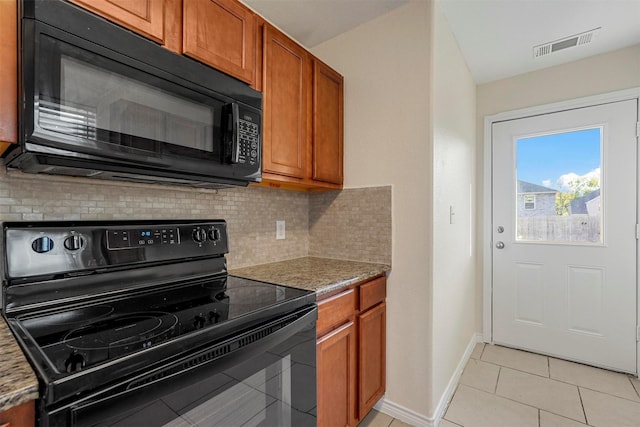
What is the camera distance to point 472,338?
2781 millimetres

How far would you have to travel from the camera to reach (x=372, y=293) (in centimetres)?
170

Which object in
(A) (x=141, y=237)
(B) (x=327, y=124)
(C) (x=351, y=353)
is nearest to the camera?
(A) (x=141, y=237)

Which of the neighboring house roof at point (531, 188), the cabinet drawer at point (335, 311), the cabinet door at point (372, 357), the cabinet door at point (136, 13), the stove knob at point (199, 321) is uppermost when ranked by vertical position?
the cabinet door at point (136, 13)

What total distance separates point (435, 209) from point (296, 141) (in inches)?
33.9

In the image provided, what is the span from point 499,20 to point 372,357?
220 cm

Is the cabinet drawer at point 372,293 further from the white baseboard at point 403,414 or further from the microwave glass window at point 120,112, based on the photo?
the microwave glass window at point 120,112

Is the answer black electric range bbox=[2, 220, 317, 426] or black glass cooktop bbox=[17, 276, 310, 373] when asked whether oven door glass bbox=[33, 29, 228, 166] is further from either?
black glass cooktop bbox=[17, 276, 310, 373]

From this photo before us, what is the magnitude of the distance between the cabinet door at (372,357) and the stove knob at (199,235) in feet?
2.84

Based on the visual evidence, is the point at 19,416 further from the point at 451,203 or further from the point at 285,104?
the point at 451,203

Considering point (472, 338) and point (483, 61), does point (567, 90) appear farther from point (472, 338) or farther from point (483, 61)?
point (472, 338)

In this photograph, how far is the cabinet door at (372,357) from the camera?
1611mm

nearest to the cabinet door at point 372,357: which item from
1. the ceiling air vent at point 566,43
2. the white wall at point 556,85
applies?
the white wall at point 556,85

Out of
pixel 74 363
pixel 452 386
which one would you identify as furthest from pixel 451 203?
pixel 74 363

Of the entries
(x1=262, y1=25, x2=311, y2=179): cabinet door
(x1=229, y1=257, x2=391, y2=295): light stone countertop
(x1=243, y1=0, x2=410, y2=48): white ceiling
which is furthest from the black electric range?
(x1=243, y1=0, x2=410, y2=48): white ceiling
